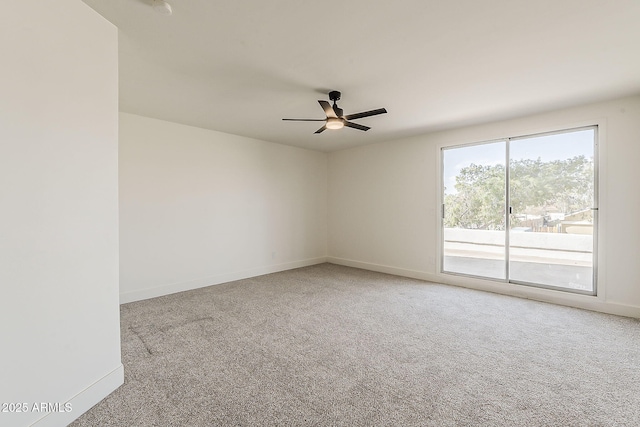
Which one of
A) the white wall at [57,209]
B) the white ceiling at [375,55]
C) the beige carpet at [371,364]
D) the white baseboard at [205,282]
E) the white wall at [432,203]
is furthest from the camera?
the white baseboard at [205,282]

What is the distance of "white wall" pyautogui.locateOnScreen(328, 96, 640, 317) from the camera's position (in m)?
3.33

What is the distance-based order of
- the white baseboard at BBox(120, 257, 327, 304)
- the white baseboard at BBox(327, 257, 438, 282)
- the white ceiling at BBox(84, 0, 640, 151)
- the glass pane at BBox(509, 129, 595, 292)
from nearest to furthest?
the white ceiling at BBox(84, 0, 640, 151), the glass pane at BBox(509, 129, 595, 292), the white baseboard at BBox(120, 257, 327, 304), the white baseboard at BBox(327, 257, 438, 282)

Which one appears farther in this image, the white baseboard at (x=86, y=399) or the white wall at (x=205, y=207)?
the white wall at (x=205, y=207)

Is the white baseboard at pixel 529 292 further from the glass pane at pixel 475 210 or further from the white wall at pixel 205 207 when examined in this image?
the white wall at pixel 205 207

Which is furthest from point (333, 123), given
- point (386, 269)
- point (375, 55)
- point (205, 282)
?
point (386, 269)

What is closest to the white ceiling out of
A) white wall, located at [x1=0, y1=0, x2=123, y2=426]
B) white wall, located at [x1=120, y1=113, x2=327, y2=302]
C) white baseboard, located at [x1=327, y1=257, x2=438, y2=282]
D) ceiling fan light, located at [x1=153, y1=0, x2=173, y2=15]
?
ceiling fan light, located at [x1=153, y1=0, x2=173, y2=15]

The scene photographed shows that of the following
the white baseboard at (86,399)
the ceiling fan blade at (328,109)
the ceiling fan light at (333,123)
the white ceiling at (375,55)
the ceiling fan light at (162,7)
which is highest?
the white ceiling at (375,55)

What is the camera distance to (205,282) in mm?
4559

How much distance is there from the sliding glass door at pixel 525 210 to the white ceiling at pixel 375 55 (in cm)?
64

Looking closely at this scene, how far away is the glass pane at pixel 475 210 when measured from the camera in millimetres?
4328

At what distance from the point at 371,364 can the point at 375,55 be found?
2536mm

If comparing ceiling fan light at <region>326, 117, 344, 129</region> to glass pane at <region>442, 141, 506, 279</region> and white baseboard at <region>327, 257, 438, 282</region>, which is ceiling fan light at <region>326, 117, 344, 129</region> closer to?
glass pane at <region>442, 141, 506, 279</region>

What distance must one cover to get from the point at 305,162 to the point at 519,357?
4.84 m

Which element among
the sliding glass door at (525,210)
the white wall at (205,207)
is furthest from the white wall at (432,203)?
the white wall at (205,207)
